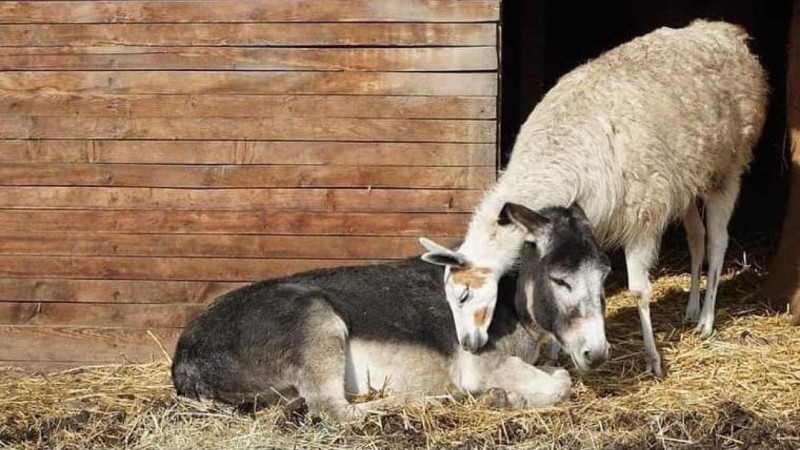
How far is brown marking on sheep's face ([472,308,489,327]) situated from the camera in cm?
716

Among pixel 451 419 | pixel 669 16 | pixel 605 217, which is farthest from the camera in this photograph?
pixel 669 16

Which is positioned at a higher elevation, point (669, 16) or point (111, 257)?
point (669, 16)

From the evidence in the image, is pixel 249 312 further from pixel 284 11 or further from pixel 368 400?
pixel 284 11

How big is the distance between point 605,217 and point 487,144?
96cm

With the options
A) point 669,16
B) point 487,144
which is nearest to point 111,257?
point 487,144

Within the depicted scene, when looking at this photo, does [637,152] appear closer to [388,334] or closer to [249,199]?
[388,334]

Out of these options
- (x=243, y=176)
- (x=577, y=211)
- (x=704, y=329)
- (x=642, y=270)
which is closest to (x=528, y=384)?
(x=577, y=211)

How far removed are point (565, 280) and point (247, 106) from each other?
100 inches

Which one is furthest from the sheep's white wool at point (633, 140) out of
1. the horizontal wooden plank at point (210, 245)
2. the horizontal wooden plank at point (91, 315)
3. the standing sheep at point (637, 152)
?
the horizontal wooden plank at point (91, 315)

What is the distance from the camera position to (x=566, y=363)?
8172 millimetres

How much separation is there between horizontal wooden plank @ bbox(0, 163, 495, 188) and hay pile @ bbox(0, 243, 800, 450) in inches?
48.9

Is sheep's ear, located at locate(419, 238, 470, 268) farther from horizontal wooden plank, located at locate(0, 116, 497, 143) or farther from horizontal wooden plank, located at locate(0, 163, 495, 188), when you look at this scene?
horizontal wooden plank, located at locate(0, 116, 497, 143)

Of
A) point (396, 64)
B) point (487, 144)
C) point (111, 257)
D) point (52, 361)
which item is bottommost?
point (52, 361)

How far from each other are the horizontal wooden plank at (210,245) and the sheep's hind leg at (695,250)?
1.95 metres
